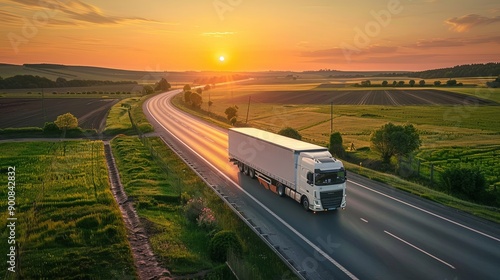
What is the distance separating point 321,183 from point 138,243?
11.3 meters

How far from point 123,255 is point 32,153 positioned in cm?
3262

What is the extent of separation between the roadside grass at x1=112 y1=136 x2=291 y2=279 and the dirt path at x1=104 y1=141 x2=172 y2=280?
34cm

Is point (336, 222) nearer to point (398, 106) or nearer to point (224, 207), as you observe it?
point (224, 207)

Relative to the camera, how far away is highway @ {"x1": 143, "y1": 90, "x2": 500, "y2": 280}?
17.3 metres

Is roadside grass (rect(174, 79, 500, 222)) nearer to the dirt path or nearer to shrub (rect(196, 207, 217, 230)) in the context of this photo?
shrub (rect(196, 207, 217, 230))

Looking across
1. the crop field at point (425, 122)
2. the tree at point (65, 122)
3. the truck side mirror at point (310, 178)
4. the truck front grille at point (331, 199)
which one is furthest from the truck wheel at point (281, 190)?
the tree at point (65, 122)

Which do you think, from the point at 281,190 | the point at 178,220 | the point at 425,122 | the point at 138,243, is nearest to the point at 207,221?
the point at 178,220

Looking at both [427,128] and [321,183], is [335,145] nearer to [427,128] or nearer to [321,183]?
[321,183]

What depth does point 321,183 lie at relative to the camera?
934 inches

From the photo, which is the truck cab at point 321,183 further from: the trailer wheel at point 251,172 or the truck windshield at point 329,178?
the trailer wheel at point 251,172

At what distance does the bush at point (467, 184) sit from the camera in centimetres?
3147

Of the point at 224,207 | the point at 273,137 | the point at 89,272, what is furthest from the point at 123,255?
the point at 273,137

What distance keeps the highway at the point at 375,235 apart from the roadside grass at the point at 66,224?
8.13 metres

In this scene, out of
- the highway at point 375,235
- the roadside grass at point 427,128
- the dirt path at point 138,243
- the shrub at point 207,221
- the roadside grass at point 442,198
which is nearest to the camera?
the dirt path at point 138,243
